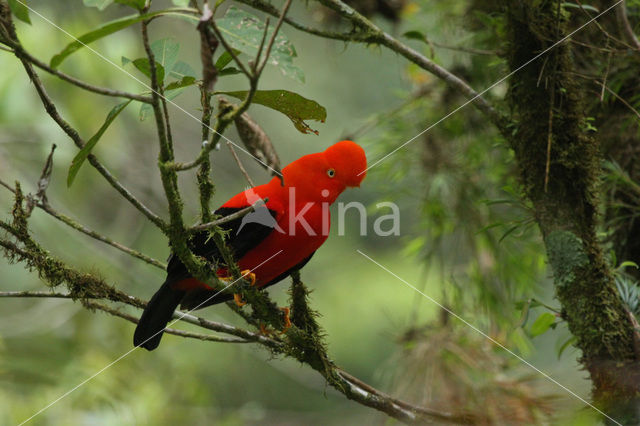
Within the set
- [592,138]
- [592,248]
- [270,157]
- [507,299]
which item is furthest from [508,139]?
[507,299]

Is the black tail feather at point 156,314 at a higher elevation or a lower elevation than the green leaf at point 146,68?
lower

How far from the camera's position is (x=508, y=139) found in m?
2.04

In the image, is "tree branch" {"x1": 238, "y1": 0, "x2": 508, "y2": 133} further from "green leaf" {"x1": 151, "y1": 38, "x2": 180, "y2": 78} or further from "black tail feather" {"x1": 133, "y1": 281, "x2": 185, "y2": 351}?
"black tail feather" {"x1": 133, "y1": 281, "x2": 185, "y2": 351}

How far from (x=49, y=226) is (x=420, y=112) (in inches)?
101

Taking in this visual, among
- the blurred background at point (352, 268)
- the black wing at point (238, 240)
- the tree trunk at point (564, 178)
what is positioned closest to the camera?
the tree trunk at point (564, 178)

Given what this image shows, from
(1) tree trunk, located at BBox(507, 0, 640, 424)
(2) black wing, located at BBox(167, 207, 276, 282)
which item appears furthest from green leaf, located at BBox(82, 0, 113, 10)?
(1) tree trunk, located at BBox(507, 0, 640, 424)

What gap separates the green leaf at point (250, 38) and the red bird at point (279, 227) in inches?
20.8

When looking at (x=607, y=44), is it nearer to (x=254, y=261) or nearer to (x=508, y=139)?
(x=508, y=139)

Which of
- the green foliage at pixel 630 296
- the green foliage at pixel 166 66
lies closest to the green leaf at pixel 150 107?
the green foliage at pixel 166 66

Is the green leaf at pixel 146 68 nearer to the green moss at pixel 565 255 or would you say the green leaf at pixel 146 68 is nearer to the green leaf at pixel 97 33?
the green leaf at pixel 97 33

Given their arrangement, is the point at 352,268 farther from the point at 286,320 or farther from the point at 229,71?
the point at 229,71

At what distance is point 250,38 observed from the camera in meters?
1.28

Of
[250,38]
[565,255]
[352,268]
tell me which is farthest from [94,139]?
[352,268]

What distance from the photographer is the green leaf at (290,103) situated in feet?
4.32
